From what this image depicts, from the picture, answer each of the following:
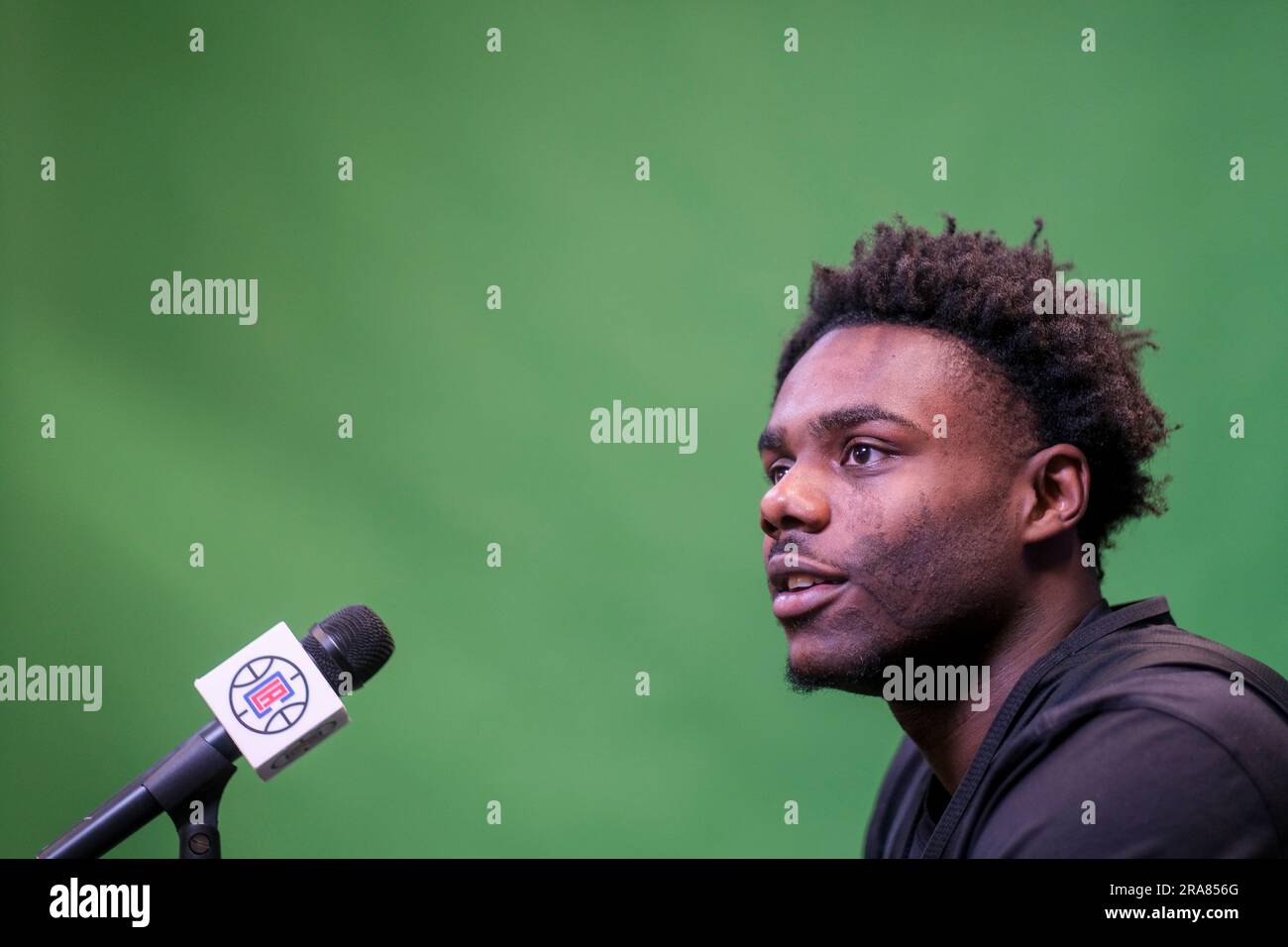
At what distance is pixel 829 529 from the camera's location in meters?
1.76

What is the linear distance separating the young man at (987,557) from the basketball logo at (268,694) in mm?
670

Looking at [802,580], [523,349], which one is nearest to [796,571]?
[802,580]

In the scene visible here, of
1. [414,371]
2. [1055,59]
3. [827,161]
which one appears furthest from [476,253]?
[1055,59]

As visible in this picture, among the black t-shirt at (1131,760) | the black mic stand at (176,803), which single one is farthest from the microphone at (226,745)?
the black t-shirt at (1131,760)

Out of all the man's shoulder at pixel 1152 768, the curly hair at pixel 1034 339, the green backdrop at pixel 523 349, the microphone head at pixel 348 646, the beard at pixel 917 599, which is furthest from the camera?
the green backdrop at pixel 523 349

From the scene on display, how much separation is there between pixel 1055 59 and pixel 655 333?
1033 millimetres

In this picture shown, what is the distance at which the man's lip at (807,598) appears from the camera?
1.75 metres

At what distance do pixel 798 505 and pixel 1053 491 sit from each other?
360mm

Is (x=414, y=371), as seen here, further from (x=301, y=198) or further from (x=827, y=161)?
(x=827, y=161)

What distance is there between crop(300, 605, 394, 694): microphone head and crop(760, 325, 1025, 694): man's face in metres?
0.56

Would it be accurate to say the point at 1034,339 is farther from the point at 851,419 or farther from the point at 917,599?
the point at 917,599

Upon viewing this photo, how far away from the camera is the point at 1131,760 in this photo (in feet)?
4.43

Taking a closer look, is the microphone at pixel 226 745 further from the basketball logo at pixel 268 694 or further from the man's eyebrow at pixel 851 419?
the man's eyebrow at pixel 851 419

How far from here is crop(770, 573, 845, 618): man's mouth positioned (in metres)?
1.75
